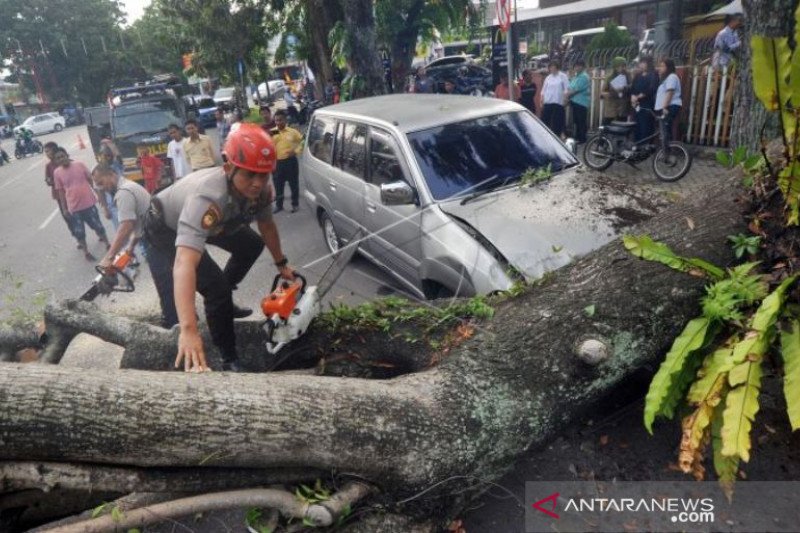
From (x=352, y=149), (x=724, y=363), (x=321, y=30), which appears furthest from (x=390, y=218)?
(x=321, y=30)

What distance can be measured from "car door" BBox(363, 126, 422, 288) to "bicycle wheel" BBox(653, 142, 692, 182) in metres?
5.38

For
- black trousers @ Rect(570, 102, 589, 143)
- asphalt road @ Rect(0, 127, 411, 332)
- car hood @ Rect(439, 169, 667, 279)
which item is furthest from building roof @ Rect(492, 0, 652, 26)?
car hood @ Rect(439, 169, 667, 279)

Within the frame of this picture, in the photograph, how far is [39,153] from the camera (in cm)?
2803

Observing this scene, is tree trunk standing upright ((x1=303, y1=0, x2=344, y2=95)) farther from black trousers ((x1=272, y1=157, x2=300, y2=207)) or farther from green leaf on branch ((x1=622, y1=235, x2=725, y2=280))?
green leaf on branch ((x1=622, y1=235, x2=725, y2=280))

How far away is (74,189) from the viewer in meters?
8.52

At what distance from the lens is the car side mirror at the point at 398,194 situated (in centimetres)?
440

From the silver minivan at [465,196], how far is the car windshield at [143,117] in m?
8.43

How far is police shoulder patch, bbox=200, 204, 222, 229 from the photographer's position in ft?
9.66

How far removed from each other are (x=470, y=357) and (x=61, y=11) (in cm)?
5953

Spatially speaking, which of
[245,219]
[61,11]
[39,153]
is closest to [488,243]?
[245,219]

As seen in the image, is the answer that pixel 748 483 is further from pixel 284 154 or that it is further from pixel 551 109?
pixel 551 109

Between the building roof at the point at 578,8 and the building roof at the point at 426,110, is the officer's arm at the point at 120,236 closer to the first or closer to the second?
the building roof at the point at 426,110

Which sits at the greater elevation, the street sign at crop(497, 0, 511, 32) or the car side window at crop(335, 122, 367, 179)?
the street sign at crop(497, 0, 511, 32)

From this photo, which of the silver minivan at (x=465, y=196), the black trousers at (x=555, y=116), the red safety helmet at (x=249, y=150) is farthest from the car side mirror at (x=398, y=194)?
the black trousers at (x=555, y=116)
